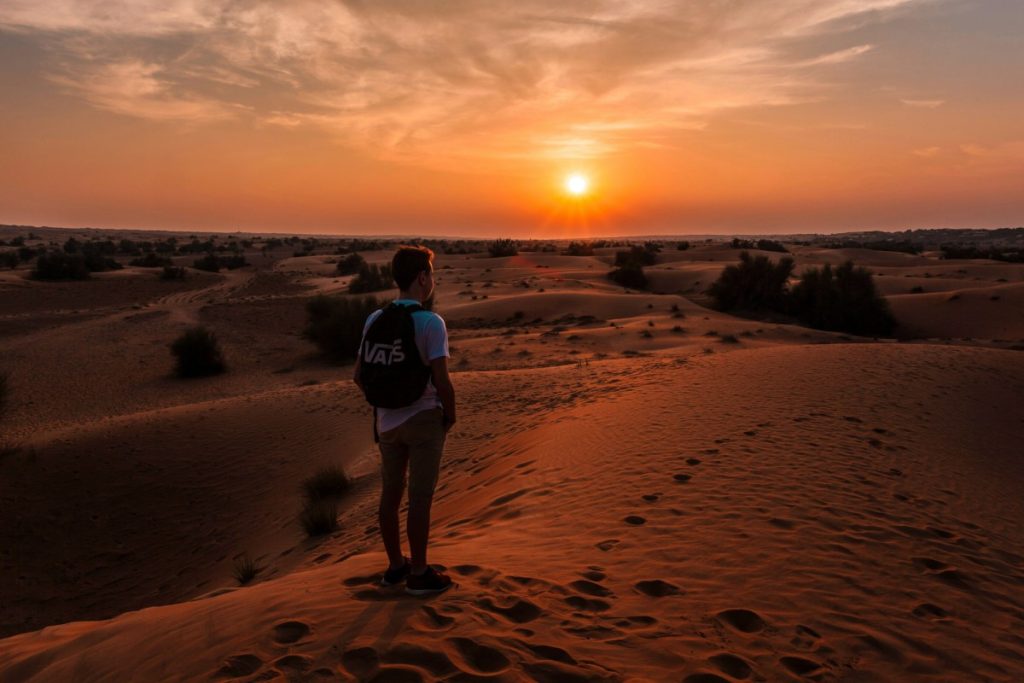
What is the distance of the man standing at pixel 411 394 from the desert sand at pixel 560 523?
46 cm

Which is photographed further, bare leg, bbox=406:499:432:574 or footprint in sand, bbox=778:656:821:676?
bare leg, bbox=406:499:432:574

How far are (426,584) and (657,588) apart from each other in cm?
165

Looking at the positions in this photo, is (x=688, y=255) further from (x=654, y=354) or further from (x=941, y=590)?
(x=941, y=590)

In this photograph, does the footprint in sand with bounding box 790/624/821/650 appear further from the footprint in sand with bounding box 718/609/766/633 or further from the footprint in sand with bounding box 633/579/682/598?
the footprint in sand with bounding box 633/579/682/598

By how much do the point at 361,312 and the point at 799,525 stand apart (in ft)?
61.3

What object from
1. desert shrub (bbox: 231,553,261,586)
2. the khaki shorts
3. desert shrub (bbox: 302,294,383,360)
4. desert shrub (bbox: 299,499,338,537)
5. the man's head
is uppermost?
the man's head

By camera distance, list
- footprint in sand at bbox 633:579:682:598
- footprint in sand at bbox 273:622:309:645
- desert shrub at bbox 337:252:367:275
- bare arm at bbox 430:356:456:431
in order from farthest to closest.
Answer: desert shrub at bbox 337:252:367:275 → footprint in sand at bbox 633:579:682:598 → bare arm at bbox 430:356:456:431 → footprint in sand at bbox 273:622:309:645

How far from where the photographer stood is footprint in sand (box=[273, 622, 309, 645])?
3.71 meters

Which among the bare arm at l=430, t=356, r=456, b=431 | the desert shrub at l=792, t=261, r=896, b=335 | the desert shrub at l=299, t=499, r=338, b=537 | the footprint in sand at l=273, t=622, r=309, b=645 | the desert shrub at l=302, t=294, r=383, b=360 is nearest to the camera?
the footprint in sand at l=273, t=622, r=309, b=645

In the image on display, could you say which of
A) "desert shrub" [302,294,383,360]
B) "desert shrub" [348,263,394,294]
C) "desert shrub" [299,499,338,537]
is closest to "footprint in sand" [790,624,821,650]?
"desert shrub" [299,499,338,537]

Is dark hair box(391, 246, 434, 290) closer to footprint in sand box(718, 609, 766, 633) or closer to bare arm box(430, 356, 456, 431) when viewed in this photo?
bare arm box(430, 356, 456, 431)

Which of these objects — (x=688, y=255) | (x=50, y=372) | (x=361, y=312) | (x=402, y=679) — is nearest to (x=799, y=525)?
(x=402, y=679)

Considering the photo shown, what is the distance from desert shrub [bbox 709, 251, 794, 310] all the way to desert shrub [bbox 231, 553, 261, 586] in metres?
28.8

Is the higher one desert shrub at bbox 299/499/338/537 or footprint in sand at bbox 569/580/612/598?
footprint in sand at bbox 569/580/612/598
